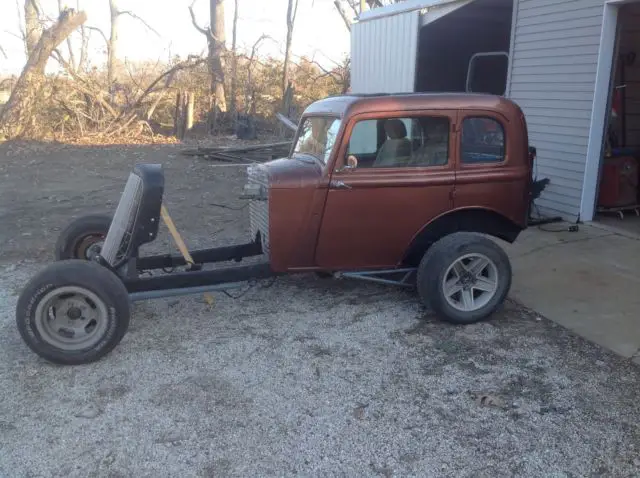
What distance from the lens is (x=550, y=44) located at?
25.8 feet

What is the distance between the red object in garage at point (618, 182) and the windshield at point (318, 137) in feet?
15.2

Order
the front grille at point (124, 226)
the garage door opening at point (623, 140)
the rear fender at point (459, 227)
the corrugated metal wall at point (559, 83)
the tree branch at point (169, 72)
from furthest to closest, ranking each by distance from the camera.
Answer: the tree branch at point (169, 72) < the garage door opening at point (623, 140) < the corrugated metal wall at point (559, 83) < the rear fender at point (459, 227) < the front grille at point (124, 226)

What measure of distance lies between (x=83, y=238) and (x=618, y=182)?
6.72 m

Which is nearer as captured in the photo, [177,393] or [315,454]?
[315,454]

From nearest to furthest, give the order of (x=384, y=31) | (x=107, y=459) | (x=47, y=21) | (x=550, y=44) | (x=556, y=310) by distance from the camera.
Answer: (x=107, y=459)
(x=556, y=310)
(x=550, y=44)
(x=384, y=31)
(x=47, y=21)

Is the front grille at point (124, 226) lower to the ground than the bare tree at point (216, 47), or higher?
lower

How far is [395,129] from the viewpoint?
179 inches

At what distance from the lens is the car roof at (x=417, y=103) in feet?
14.8

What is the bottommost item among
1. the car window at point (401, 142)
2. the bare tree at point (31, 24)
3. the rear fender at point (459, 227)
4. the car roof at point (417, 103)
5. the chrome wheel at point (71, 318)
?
the chrome wheel at point (71, 318)

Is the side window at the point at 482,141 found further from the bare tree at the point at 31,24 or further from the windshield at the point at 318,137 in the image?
the bare tree at the point at 31,24

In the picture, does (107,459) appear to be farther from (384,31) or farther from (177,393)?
(384,31)

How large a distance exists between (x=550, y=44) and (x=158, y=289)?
20.7 ft

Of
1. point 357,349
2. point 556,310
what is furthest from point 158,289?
point 556,310

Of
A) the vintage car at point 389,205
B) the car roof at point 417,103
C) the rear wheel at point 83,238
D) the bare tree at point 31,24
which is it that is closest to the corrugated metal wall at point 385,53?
the car roof at point 417,103
